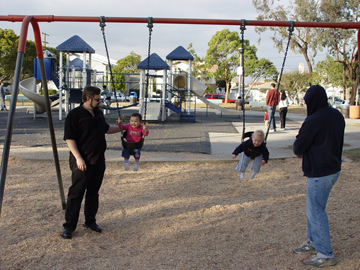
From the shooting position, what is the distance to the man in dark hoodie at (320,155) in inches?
128

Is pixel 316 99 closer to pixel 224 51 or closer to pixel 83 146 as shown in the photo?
pixel 83 146

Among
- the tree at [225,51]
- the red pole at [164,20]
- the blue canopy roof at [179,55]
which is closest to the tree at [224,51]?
the tree at [225,51]

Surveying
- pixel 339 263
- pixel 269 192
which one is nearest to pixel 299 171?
pixel 269 192

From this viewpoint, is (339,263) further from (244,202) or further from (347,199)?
(347,199)

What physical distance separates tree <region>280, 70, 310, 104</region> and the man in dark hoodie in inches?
2075

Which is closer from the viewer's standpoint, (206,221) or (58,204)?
(206,221)

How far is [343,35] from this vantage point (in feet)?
90.1

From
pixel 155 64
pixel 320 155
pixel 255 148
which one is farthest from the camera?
pixel 155 64

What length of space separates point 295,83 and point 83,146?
182ft

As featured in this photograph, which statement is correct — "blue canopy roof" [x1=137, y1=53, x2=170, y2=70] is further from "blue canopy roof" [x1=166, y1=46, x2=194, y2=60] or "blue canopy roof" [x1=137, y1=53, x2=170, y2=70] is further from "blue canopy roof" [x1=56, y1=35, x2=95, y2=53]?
"blue canopy roof" [x1=56, y1=35, x2=95, y2=53]

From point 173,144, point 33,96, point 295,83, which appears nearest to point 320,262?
point 173,144

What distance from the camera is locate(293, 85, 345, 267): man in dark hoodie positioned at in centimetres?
Result: 326

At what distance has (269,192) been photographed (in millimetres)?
5871

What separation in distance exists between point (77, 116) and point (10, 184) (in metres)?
3.00
